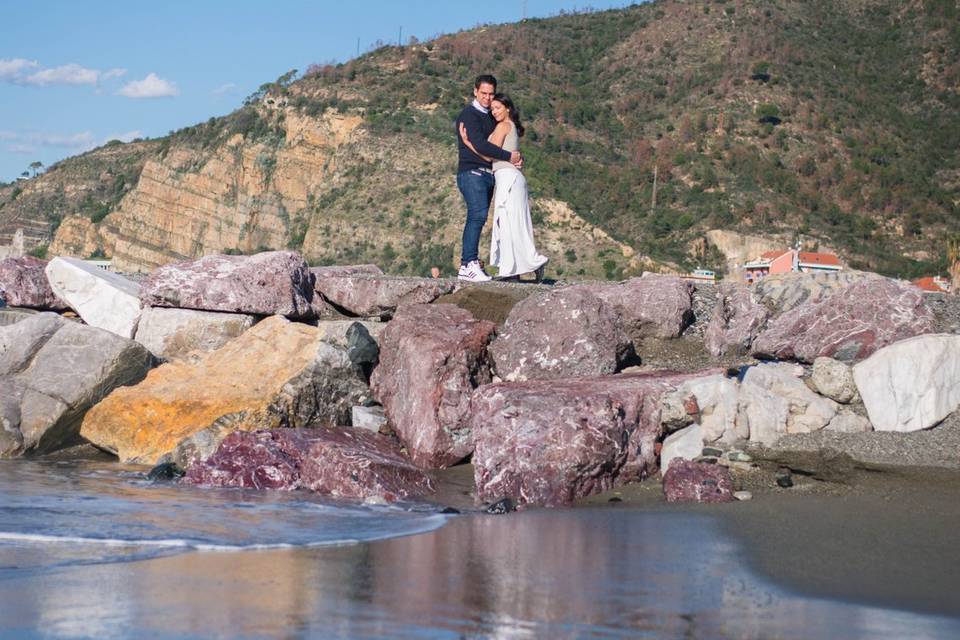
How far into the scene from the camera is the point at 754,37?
62750 mm

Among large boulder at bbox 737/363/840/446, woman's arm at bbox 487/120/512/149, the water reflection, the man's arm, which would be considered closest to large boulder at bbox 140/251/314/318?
the man's arm

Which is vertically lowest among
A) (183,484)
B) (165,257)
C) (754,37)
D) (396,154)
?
(183,484)

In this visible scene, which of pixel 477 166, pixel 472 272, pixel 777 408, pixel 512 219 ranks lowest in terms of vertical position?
pixel 777 408

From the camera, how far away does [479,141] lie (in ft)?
39.2

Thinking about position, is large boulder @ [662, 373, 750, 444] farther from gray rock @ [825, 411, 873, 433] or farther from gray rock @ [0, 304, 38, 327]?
gray rock @ [0, 304, 38, 327]

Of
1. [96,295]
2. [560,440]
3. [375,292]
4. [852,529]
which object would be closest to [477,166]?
[375,292]

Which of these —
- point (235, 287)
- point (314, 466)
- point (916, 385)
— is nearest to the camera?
point (916, 385)

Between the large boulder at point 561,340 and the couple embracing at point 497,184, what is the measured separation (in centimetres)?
209

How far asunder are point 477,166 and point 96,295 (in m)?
4.51

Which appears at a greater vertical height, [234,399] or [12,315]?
[12,315]

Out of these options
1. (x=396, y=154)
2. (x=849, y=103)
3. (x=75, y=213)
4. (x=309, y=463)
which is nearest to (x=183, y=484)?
(x=309, y=463)

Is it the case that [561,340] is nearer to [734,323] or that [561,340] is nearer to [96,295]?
[734,323]

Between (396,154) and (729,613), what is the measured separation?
50.3 meters

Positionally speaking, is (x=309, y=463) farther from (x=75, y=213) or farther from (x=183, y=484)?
(x=75, y=213)
